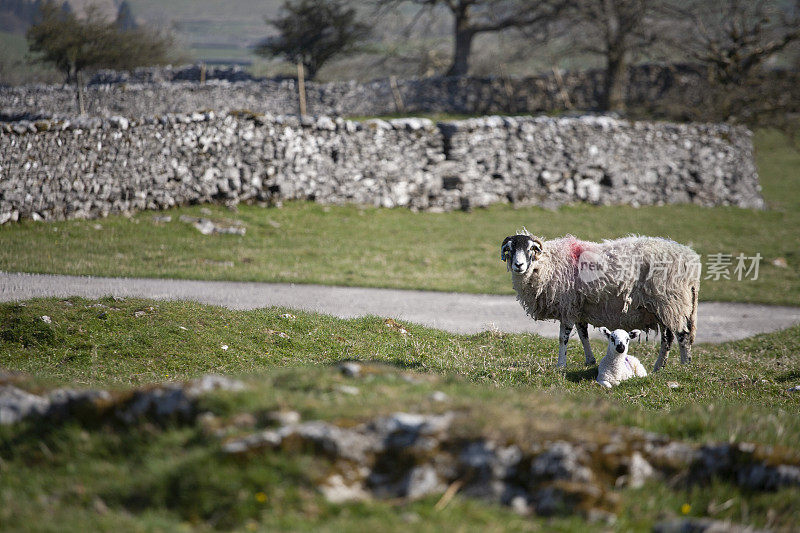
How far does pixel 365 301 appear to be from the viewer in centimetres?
1246

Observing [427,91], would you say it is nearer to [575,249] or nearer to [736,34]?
[736,34]

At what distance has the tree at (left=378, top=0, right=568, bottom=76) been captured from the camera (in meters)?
35.9

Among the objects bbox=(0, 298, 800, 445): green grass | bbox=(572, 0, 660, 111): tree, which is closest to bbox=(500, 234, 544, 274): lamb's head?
bbox=(0, 298, 800, 445): green grass

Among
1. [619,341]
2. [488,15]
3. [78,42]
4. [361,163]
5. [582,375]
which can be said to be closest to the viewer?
[619,341]

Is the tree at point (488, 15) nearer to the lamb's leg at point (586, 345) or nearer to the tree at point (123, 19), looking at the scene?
the tree at point (123, 19)

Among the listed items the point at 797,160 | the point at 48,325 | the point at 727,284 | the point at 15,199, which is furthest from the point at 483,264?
the point at 797,160

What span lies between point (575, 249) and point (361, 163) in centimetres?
1337

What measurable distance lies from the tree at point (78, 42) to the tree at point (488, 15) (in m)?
15.5

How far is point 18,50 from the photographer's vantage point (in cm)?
3350

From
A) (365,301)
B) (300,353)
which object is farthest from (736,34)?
(300,353)

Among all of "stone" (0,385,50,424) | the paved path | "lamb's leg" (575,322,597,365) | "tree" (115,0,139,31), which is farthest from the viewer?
"tree" (115,0,139,31)

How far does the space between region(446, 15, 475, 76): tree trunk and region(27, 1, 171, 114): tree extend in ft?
65.4

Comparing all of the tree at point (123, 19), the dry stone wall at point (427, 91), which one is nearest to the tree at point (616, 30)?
the dry stone wall at point (427, 91)

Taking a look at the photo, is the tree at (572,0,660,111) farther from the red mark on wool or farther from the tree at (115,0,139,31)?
the red mark on wool
